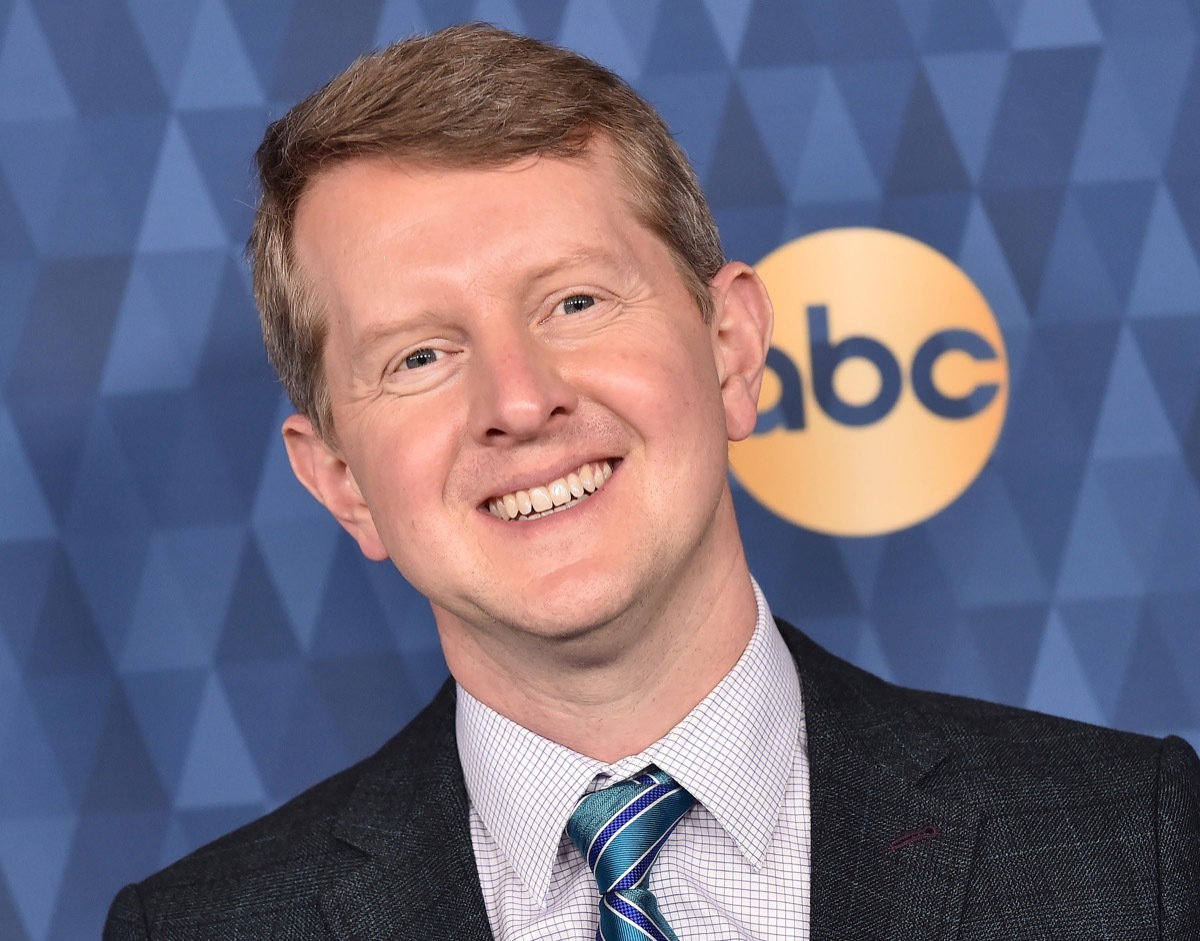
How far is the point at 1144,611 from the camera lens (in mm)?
2975

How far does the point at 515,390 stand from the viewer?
2.04 metres

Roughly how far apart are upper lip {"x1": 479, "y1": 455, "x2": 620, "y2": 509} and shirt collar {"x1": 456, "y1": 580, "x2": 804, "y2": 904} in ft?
1.32

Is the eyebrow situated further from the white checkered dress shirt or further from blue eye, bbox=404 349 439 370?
the white checkered dress shirt

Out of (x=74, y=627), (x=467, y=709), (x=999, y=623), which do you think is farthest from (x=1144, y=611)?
(x=74, y=627)

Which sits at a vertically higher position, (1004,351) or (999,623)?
(1004,351)

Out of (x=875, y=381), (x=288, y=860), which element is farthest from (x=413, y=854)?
(x=875, y=381)

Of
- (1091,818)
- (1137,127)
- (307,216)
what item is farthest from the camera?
(1137,127)

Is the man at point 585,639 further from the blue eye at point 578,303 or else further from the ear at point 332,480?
the ear at point 332,480

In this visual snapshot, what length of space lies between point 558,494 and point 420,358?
31 centimetres

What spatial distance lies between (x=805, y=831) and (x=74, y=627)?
171 centimetres

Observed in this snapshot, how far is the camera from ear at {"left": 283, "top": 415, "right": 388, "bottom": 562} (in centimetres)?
243

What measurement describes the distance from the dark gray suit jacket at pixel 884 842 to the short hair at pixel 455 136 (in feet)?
2.15

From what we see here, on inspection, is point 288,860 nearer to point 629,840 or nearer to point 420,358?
point 629,840

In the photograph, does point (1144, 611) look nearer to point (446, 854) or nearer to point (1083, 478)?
point (1083, 478)
